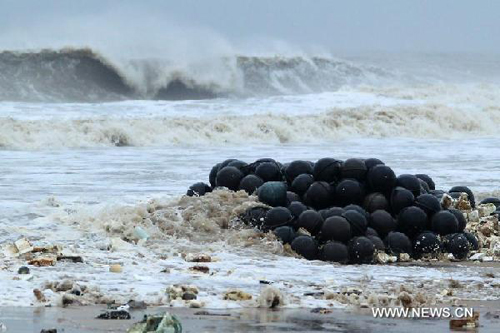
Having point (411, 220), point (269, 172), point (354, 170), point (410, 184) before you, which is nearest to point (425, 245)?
point (411, 220)

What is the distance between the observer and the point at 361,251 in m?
10.4

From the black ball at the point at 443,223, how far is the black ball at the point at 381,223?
495 millimetres

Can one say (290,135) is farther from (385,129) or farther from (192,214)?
(192,214)

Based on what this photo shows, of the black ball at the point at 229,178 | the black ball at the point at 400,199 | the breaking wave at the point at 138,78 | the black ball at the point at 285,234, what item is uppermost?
the breaking wave at the point at 138,78

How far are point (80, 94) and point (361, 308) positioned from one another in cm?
3769

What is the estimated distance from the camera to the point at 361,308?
8016 mm

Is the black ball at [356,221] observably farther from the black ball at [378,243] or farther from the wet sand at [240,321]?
the wet sand at [240,321]

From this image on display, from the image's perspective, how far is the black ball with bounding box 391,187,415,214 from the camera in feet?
36.2

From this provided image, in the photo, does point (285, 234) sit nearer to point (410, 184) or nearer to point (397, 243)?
point (397, 243)

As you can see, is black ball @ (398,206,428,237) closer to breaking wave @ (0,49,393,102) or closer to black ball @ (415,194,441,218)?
black ball @ (415,194,441,218)

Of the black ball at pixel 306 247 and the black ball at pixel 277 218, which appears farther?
the black ball at pixel 277 218

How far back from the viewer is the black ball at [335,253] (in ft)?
34.0

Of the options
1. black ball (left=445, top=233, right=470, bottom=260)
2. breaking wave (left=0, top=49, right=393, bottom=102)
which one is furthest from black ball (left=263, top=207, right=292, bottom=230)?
breaking wave (left=0, top=49, right=393, bottom=102)

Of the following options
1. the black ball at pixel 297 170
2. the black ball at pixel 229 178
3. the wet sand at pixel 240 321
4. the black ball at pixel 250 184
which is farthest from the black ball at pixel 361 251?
the wet sand at pixel 240 321
